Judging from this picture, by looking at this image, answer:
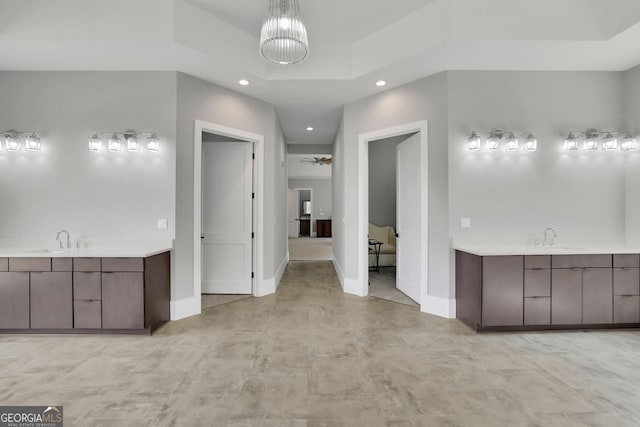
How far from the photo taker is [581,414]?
6.26 ft

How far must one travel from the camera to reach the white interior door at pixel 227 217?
4582 millimetres

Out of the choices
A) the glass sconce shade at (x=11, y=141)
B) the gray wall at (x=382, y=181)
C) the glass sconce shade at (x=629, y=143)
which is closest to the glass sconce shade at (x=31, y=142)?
the glass sconce shade at (x=11, y=141)

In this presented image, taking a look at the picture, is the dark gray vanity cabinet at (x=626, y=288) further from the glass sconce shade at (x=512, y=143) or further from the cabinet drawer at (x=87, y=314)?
the cabinet drawer at (x=87, y=314)

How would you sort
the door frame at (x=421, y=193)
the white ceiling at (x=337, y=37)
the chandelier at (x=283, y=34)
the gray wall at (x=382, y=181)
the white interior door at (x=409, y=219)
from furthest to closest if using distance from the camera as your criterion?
the gray wall at (x=382, y=181) < the white interior door at (x=409, y=219) < the door frame at (x=421, y=193) < the white ceiling at (x=337, y=37) < the chandelier at (x=283, y=34)

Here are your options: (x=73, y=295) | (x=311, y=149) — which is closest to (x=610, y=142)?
(x=311, y=149)

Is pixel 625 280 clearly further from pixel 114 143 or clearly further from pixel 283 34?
pixel 114 143

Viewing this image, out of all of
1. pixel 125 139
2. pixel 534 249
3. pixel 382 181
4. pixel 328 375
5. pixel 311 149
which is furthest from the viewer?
pixel 311 149

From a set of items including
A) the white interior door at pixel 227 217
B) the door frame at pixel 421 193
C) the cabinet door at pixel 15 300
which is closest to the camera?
the cabinet door at pixel 15 300

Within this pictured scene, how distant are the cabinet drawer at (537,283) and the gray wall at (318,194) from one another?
38.8 feet

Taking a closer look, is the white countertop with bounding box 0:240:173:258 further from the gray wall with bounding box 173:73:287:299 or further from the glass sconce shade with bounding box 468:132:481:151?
the glass sconce shade with bounding box 468:132:481:151

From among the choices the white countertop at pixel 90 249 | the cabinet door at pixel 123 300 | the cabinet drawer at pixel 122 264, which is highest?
the white countertop at pixel 90 249

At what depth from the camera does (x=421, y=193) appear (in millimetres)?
3920

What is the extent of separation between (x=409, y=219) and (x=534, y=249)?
1.55 metres

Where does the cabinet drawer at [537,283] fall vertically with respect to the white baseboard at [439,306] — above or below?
above
